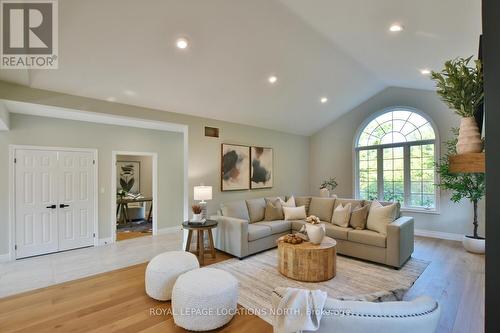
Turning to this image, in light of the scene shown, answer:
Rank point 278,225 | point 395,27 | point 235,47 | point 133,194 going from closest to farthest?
point 395,27 < point 235,47 < point 278,225 < point 133,194

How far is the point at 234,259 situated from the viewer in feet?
13.7

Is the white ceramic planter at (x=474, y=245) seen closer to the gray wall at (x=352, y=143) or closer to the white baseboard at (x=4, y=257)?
the gray wall at (x=352, y=143)

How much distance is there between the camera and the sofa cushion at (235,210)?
4.71 m

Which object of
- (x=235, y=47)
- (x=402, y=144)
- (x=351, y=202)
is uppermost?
(x=235, y=47)

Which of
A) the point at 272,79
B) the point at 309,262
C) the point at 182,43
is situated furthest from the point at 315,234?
the point at 182,43

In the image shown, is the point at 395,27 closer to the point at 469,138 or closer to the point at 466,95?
the point at 466,95

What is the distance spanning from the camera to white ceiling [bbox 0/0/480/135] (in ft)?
8.99

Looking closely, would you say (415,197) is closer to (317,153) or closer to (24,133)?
(317,153)

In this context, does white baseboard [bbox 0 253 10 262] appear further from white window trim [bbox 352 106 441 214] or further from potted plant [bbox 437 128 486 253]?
potted plant [bbox 437 128 486 253]

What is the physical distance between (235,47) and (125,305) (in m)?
A: 3.54

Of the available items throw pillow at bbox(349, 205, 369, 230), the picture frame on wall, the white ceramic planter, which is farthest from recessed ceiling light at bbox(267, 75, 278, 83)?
the picture frame on wall

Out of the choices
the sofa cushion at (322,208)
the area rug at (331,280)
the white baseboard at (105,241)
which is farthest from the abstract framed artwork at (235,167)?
the white baseboard at (105,241)

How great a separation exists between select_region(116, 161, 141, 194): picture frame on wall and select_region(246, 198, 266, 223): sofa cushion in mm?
4795

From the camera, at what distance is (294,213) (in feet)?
16.8
